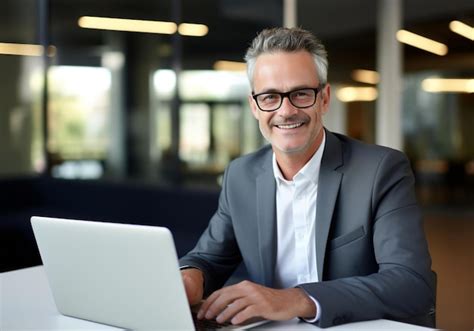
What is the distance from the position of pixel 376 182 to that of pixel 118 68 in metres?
6.74

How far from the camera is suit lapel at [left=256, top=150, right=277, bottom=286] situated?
1.90 meters

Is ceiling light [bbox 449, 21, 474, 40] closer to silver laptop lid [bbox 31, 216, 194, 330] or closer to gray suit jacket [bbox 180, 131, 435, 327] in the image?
gray suit jacket [bbox 180, 131, 435, 327]

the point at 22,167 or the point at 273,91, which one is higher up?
the point at 273,91

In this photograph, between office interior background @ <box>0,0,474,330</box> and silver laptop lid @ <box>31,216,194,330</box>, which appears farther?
office interior background @ <box>0,0,474,330</box>

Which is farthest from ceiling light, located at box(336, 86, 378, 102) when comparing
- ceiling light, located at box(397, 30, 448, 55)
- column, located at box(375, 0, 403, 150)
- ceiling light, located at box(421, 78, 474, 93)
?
ceiling light, located at box(421, 78, 474, 93)

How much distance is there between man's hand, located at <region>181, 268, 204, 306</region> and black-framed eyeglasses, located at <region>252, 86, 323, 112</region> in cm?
51

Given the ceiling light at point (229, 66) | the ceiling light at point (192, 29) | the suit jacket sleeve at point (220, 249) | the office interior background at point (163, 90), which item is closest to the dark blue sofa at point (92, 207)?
the office interior background at point (163, 90)

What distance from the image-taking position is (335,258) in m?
1.82

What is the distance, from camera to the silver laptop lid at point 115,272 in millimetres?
1310

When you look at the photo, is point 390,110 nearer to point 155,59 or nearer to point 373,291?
point 155,59

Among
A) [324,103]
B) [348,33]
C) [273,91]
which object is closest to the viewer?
[273,91]

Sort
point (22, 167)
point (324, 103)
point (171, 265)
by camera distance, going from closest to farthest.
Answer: point (171, 265) → point (324, 103) → point (22, 167)

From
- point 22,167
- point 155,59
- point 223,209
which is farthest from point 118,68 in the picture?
point 223,209

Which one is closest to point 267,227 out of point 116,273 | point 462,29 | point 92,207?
point 116,273
